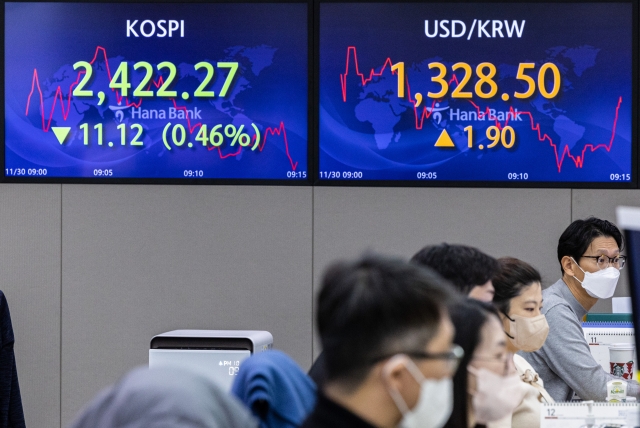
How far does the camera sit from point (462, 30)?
12.4 ft

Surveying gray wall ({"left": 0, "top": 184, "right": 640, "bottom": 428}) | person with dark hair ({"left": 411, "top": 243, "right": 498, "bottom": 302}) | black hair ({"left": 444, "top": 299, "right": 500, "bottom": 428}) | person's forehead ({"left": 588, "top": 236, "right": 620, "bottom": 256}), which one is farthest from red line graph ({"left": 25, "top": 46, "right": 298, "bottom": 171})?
black hair ({"left": 444, "top": 299, "right": 500, "bottom": 428})

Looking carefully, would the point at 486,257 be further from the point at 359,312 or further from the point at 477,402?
the point at 359,312

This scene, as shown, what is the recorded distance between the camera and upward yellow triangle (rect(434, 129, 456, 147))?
3762 millimetres

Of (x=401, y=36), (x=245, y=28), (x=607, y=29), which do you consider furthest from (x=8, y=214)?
(x=607, y=29)

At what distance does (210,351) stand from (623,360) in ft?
4.81

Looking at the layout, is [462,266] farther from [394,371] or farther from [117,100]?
[117,100]

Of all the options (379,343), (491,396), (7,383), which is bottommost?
(7,383)

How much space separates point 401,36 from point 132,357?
1983mm

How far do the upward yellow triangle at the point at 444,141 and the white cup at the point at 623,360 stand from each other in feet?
4.11

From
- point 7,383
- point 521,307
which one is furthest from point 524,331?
point 7,383

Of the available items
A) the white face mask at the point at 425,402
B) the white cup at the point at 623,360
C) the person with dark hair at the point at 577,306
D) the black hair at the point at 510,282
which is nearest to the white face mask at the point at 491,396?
the white face mask at the point at 425,402

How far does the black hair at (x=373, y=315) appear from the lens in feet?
3.48

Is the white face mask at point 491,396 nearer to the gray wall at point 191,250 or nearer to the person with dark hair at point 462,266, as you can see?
the person with dark hair at point 462,266

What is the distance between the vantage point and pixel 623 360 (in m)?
2.89
